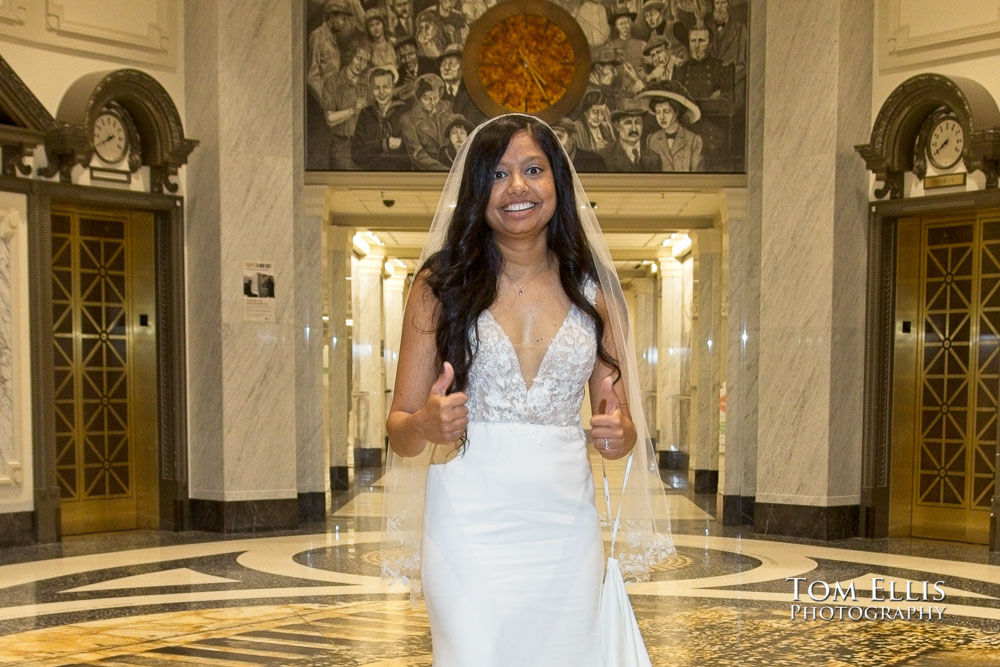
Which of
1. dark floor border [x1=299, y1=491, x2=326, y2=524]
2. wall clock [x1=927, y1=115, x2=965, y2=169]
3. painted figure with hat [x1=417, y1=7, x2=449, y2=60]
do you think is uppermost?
painted figure with hat [x1=417, y1=7, x2=449, y2=60]

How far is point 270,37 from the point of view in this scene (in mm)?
9516

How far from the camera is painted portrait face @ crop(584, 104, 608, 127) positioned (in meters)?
9.88

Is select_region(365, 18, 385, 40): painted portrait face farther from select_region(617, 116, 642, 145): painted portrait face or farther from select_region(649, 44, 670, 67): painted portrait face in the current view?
select_region(649, 44, 670, 67): painted portrait face

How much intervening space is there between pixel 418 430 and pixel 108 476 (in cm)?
810

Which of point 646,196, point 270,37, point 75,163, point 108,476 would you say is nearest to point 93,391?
point 108,476

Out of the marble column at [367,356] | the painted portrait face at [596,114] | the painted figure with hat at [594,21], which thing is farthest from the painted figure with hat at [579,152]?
the marble column at [367,356]

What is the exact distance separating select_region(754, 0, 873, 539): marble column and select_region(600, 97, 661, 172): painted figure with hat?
1.17 m

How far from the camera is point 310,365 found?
10359 mm

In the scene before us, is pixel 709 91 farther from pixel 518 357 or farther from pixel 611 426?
pixel 611 426

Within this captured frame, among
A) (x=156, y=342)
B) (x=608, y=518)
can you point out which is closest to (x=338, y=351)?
(x=156, y=342)

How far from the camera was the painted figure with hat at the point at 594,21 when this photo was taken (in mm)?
9891

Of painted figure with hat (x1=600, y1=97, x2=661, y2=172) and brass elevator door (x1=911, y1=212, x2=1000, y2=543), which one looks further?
painted figure with hat (x1=600, y1=97, x2=661, y2=172)

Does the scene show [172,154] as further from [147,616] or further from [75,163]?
[147,616]

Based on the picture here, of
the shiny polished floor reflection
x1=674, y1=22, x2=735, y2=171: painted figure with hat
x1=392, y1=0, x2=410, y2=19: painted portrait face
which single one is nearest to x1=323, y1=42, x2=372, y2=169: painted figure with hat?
x1=392, y1=0, x2=410, y2=19: painted portrait face
